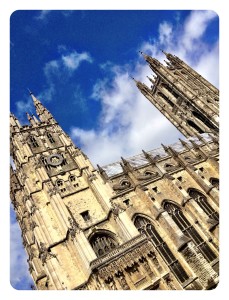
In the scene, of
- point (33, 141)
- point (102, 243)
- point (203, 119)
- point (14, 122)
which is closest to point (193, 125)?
point (203, 119)

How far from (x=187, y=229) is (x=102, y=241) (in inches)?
354

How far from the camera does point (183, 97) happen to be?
5506 centimetres

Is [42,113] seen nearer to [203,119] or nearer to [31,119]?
[31,119]

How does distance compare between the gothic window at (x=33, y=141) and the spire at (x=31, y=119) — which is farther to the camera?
the spire at (x=31, y=119)

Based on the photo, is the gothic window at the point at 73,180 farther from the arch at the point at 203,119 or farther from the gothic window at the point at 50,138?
the arch at the point at 203,119

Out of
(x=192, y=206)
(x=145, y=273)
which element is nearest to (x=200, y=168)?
(x=192, y=206)

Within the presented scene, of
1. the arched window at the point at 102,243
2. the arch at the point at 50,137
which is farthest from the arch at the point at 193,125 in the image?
the arched window at the point at 102,243

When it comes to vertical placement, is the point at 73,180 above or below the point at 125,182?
above

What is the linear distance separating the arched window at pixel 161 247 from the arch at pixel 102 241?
10.0 ft

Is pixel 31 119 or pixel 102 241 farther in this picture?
pixel 31 119

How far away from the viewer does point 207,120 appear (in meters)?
52.5

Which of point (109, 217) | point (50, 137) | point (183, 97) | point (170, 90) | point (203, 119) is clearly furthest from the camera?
point (170, 90)

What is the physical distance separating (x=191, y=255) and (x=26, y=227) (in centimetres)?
1804

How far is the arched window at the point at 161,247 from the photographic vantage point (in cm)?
2731
